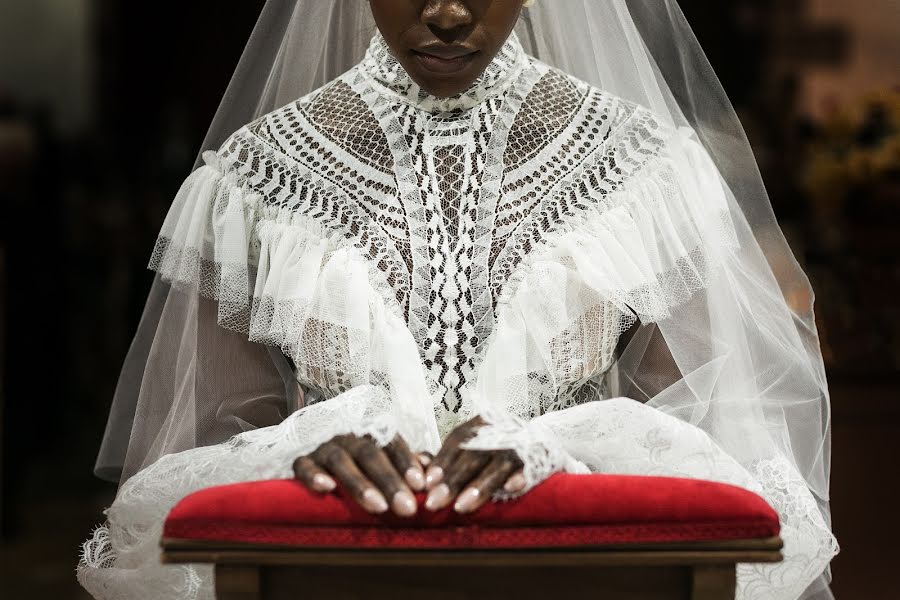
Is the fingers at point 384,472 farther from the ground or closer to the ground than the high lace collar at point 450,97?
closer to the ground

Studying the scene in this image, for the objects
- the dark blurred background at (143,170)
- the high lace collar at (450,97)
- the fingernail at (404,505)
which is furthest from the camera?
the dark blurred background at (143,170)

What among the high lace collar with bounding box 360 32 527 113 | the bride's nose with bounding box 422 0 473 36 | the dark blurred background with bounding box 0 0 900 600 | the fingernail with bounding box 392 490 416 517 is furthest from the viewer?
the dark blurred background with bounding box 0 0 900 600

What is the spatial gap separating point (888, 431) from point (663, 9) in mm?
939

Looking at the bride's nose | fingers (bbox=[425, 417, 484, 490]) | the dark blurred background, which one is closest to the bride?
the bride's nose

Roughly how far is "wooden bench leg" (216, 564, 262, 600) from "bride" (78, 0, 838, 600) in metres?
0.20

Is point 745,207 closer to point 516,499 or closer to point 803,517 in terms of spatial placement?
point 803,517

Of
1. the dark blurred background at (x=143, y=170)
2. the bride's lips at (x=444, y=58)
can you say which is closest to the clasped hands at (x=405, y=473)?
the bride's lips at (x=444, y=58)

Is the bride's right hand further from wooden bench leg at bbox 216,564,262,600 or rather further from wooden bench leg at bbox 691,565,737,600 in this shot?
wooden bench leg at bbox 691,565,737,600

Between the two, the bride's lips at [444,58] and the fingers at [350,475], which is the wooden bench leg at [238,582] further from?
the bride's lips at [444,58]

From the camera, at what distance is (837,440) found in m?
1.92

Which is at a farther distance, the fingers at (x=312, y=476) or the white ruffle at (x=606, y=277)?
the white ruffle at (x=606, y=277)

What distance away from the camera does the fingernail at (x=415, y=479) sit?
91cm

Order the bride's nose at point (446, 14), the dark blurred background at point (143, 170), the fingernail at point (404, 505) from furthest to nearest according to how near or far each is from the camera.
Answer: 1. the dark blurred background at point (143, 170)
2. the bride's nose at point (446, 14)
3. the fingernail at point (404, 505)

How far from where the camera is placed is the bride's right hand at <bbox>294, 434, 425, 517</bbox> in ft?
2.93
